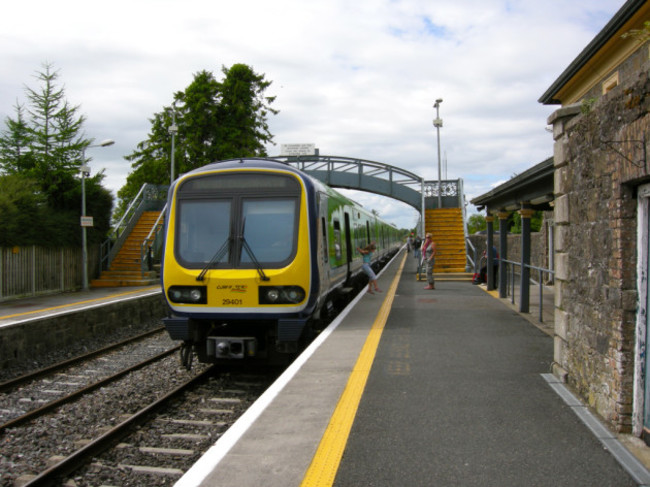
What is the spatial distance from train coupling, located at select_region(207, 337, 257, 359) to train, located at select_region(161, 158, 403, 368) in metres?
0.01

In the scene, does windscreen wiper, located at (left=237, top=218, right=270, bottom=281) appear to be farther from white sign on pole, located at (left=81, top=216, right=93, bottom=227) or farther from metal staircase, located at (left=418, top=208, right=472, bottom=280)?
white sign on pole, located at (left=81, top=216, right=93, bottom=227)

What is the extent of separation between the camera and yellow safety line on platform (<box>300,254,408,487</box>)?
3.58 m

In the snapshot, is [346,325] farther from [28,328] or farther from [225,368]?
[28,328]

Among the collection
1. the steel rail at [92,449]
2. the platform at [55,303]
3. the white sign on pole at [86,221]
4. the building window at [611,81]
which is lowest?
the steel rail at [92,449]

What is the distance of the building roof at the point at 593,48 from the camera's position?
449 inches

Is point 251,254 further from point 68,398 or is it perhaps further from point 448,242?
point 448,242

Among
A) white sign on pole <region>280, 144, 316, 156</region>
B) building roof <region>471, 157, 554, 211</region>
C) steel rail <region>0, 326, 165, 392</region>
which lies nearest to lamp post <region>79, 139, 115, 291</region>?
steel rail <region>0, 326, 165, 392</region>

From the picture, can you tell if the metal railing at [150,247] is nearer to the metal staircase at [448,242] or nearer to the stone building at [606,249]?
the metal staircase at [448,242]

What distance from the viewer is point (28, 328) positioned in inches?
410

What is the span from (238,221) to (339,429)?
3.95m

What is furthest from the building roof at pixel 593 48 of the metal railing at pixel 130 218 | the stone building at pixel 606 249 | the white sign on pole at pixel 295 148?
the white sign on pole at pixel 295 148

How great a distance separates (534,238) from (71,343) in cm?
1645

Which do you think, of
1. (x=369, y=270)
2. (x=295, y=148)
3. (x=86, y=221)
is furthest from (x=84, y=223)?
(x=295, y=148)

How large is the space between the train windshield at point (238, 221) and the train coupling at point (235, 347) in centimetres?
97
